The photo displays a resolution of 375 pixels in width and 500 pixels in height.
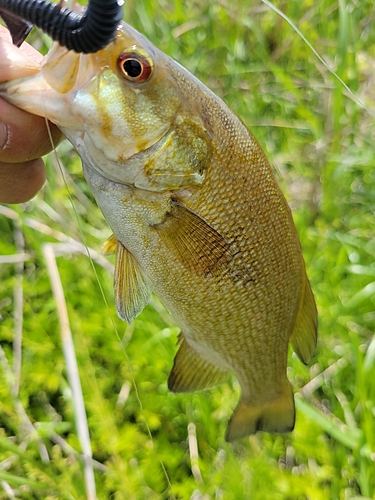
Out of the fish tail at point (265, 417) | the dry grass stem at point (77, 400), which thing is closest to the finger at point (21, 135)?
the dry grass stem at point (77, 400)

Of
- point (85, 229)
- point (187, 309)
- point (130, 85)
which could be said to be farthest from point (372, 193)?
point (130, 85)

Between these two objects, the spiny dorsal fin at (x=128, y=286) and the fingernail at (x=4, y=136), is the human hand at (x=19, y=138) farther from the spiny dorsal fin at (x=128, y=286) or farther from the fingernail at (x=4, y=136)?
the spiny dorsal fin at (x=128, y=286)

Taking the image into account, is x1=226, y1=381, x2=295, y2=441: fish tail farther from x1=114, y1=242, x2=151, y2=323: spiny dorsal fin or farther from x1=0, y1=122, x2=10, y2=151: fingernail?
x1=0, y1=122, x2=10, y2=151: fingernail

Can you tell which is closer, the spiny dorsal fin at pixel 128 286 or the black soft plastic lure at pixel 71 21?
the black soft plastic lure at pixel 71 21

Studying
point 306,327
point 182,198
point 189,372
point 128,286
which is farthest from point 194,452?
point 182,198

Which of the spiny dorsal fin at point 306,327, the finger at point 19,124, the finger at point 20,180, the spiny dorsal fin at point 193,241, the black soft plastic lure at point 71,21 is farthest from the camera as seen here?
the spiny dorsal fin at point 306,327

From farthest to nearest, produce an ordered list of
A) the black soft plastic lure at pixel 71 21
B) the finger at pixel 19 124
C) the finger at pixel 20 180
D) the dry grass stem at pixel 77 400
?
the dry grass stem at pixel 77 400 → the finger at pixel 20 180 → the finger at pixel 19 124 → the black soft plastic lure at pixel 71 21

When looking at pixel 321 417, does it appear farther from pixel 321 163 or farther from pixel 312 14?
pixel 312 14
